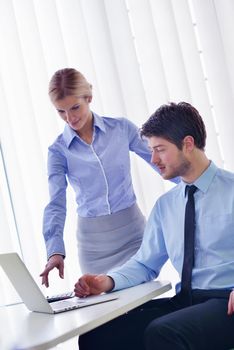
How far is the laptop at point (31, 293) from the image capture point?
1485 millimetres

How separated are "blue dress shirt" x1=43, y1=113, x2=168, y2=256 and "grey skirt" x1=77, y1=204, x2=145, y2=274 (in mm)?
39

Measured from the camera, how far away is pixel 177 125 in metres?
1.87

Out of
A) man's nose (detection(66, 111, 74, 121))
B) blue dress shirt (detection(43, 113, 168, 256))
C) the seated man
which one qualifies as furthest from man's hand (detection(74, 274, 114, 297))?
man's nose (detection(66, 111, 74, 121))

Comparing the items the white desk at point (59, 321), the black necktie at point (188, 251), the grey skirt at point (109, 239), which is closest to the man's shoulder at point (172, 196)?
the black necktie at point (188, 251)

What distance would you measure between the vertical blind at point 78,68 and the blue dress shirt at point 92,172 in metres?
0.38

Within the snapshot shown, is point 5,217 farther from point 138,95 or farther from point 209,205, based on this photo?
point 209,205

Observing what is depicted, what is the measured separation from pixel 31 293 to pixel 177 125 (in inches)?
28.7

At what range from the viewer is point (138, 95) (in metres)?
2.78

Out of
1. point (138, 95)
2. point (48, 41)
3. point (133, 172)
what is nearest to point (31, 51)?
point (48, 41)

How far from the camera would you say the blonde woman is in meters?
2.32

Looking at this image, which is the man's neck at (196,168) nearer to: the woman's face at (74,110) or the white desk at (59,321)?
the white desk at (59,321)

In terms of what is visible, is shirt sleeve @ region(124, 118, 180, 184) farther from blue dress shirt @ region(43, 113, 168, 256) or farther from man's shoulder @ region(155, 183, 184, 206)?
man's shoulder @ region(155, 183, 184, 206)

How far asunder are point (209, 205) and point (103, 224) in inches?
26.0

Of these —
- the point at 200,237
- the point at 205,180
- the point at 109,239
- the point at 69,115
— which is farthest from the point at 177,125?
the point at 109,239
